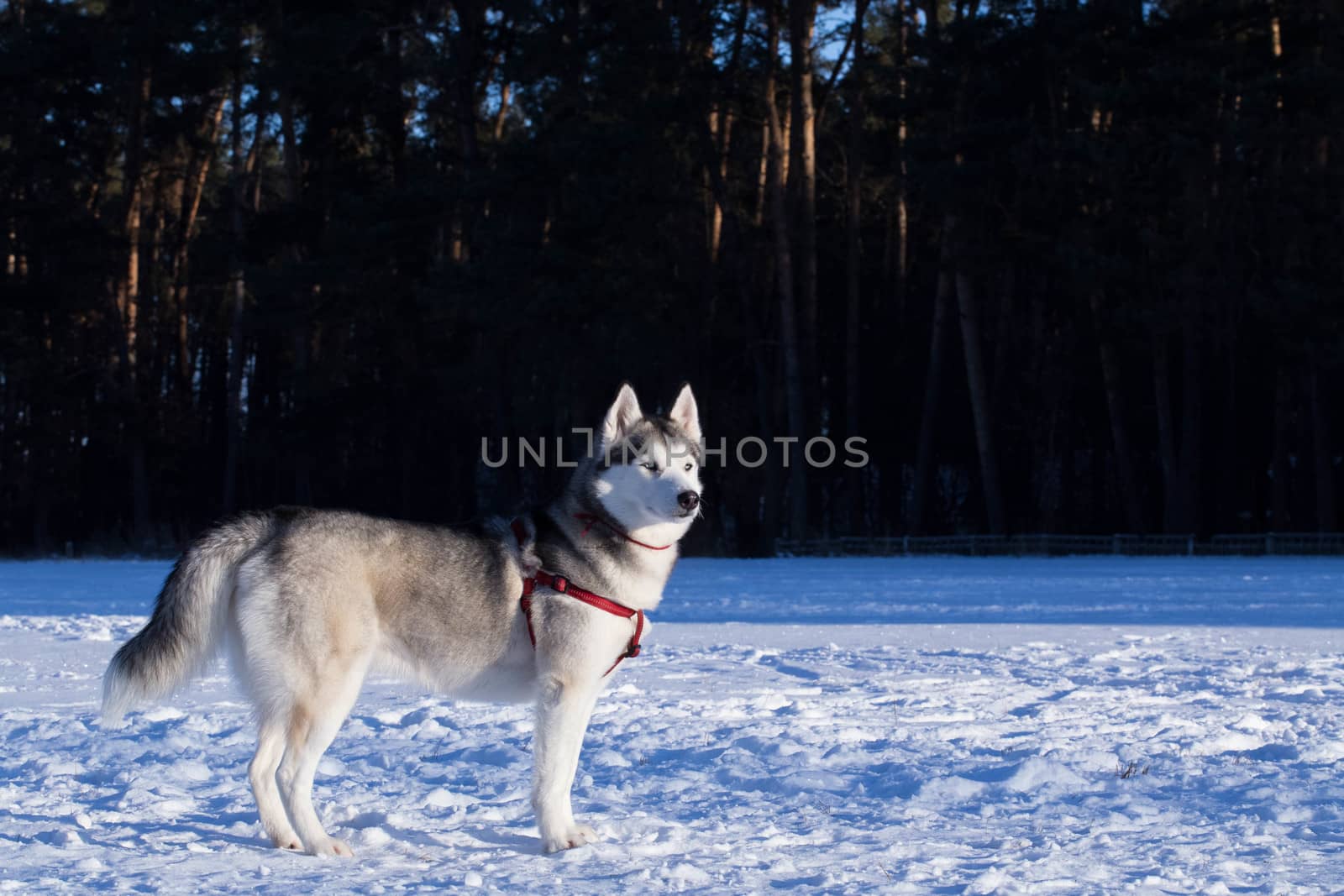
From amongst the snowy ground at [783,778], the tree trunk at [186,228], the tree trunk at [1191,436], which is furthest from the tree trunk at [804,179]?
the snowy ground at [783,778]

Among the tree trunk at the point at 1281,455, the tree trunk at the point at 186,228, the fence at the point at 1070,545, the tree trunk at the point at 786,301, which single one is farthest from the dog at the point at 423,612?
the tree trunk at the point at 186,228

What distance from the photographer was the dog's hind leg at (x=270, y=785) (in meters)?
5.25

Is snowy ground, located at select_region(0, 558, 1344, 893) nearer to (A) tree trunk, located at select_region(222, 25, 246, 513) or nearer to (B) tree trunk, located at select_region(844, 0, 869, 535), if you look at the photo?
(B) tree trunk, located at select_region(844, 0, 869, 535)

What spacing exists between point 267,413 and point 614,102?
14444mm

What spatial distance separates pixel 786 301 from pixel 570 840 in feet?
82.7

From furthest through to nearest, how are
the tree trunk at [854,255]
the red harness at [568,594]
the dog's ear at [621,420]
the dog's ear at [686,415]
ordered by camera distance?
the tree trunk at [854,255] → the dog's ear at [686,415] → the dog's ear at [621,420] → the red harness at [568,594]

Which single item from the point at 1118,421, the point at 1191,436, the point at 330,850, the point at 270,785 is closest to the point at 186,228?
the point at 1118,421

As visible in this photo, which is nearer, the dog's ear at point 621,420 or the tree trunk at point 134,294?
the dog's ear at point 621,420

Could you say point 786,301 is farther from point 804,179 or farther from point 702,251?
point 702,251

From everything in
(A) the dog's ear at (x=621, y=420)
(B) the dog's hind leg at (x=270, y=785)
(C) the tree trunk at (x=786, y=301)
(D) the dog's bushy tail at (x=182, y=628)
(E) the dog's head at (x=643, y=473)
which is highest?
(C) the tree trunk at (x=786, y=301)

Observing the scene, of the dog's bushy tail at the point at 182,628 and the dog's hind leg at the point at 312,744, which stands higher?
the dog's bushy tail at the point at 182,628

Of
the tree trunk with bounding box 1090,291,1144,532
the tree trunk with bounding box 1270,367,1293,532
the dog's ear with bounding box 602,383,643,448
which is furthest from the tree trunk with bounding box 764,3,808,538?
the dog's ear with bounding box 602,383,643,448

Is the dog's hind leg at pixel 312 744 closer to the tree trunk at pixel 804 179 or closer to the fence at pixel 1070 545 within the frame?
the tree trunk at pixel 804 179

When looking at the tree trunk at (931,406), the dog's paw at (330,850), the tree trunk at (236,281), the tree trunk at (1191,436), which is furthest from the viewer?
the tree trunk at (236,281)
